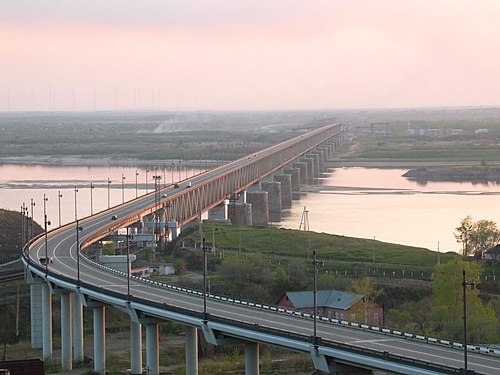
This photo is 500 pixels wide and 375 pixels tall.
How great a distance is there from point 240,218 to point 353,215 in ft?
29.1

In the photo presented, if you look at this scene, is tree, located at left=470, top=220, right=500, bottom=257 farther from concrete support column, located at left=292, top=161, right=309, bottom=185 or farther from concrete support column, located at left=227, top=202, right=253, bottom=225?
concrete support column, located at left=292, top=161, right=309, bottom=185

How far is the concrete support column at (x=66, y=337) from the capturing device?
41.7 metres

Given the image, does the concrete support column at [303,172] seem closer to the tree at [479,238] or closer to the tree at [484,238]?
the tree at [479,238]

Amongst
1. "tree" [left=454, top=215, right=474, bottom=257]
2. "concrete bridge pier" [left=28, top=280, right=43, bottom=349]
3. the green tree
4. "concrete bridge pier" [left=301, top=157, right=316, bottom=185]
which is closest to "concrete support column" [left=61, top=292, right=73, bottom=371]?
"concrete bridge pier" [left=28, top=280, right=43, bottom=349]

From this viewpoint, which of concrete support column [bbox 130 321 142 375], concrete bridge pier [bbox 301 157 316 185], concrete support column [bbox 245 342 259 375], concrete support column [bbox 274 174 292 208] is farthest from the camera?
concrete bridge pier [bbox 301 157 316 185]

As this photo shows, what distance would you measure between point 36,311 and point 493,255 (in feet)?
77.1

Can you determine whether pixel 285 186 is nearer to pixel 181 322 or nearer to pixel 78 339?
pixel 78 339

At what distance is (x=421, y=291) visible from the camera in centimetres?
5181

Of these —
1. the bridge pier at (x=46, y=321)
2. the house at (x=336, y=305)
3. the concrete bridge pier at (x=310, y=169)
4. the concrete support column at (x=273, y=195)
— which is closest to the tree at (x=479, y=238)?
the house at (x=336, y=305)

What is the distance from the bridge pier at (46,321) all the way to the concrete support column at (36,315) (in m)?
0.94

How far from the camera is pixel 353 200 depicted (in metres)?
101

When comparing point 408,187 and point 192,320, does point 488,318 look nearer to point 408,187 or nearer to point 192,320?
point 192,320

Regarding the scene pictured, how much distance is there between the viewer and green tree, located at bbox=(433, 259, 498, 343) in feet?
124

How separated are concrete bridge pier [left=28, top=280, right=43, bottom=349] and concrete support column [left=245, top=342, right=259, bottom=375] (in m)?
17.1
